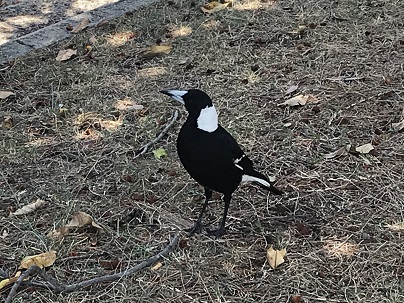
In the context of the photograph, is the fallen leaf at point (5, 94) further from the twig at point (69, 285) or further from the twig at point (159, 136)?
the twig at point (69, 285)

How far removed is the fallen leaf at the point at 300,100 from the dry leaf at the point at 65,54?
1687 mm

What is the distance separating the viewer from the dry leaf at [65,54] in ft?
16.3

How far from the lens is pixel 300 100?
424 centimetres

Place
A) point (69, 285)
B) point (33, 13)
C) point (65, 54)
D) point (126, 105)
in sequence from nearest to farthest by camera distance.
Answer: point (69, 285), point (126, 105), point (65, 54), point (33, 13)

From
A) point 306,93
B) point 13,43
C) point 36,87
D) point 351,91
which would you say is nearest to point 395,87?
point 351,91

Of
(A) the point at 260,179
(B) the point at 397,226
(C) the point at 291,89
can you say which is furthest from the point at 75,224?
(C) the point at 291,89

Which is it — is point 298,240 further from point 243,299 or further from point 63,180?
point 63,180

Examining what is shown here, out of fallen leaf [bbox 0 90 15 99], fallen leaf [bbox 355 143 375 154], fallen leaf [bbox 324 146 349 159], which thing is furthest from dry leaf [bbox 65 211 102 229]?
fallen leaf [bbox 0 90 15 99]

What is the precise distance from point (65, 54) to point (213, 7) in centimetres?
139

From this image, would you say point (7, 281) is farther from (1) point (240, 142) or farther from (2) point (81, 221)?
(1) point (240, 142)

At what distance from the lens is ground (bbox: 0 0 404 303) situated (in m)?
2.90

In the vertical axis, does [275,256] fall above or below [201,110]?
below

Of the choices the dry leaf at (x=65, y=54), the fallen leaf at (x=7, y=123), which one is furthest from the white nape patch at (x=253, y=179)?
the dry leaf at (x=65, y=54)

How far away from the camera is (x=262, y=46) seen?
5.06 metres
